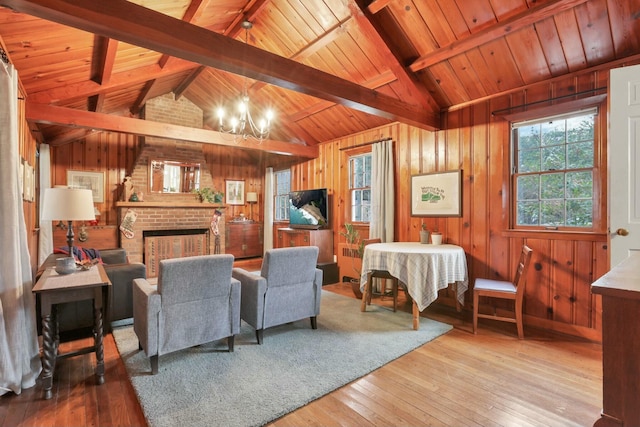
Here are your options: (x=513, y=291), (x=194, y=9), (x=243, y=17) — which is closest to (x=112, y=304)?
(x=194, y=9)

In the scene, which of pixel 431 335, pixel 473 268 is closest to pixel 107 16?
pixel 431 335

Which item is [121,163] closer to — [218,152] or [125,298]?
[218,152]

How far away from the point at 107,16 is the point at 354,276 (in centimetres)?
423

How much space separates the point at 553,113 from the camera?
314 centimetres

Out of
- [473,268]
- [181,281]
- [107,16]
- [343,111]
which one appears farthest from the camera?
[343,111]

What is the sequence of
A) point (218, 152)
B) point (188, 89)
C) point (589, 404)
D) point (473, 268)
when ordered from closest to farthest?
point (589, 404) → point (473, 268) → point (188, 89) → point (218, 152)

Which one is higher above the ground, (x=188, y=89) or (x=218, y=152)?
(x=188, y=89)

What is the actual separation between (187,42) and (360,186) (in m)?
3.66

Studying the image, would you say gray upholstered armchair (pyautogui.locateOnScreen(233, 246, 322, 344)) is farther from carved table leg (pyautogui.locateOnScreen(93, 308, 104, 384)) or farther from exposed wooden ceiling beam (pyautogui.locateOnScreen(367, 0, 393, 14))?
exposed wooden ceiling beam (pyautogui.locateOnScreen(367, 0, 393, 14))

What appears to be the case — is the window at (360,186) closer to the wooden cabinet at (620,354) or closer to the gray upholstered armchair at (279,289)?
the gray upholstered armchair at (279,289)

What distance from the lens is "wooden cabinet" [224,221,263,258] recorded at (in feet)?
23.5

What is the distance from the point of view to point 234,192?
773 cm

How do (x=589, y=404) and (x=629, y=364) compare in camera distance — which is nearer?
(x=629, y=364)

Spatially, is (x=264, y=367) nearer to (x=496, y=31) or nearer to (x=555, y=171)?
(x=555, y=171)
